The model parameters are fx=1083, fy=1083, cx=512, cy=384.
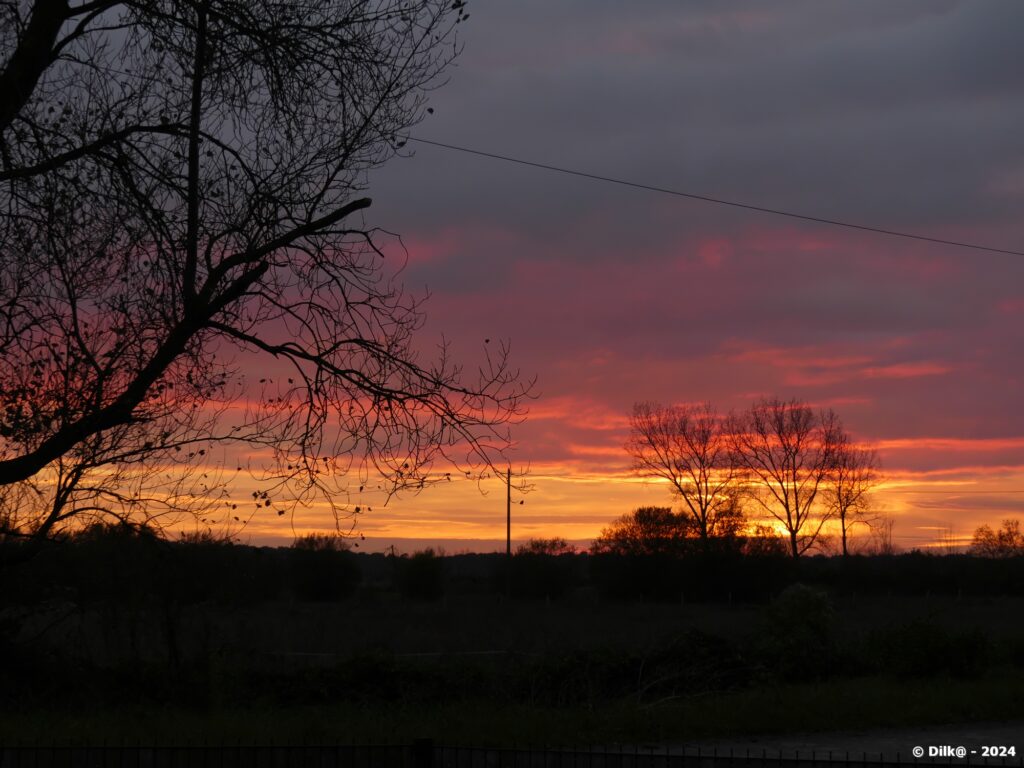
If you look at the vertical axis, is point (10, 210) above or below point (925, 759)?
above

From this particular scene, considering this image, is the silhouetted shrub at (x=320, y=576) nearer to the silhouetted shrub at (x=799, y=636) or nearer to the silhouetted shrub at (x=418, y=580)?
the silhouetted shrub at (x=418, y=580)

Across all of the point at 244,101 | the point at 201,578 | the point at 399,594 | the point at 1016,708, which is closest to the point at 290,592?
the point at 399,594

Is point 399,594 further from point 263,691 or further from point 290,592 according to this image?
point 263,691

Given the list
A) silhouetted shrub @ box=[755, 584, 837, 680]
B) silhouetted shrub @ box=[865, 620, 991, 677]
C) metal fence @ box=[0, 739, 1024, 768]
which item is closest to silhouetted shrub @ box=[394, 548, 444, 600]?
silhouetted shrub @ box=[755, 584, 837, 680]

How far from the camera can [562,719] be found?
12.8 metres

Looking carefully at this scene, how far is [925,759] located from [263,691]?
373 inches

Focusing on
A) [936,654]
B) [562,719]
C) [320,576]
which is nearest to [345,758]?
[562,719]

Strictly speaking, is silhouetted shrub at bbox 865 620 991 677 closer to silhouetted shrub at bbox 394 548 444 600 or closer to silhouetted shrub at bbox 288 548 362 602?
silhouetted shrub at bbox 288 548 362 602

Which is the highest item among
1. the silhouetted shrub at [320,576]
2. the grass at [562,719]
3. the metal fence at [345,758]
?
the silhouetted shrub at [320,576]

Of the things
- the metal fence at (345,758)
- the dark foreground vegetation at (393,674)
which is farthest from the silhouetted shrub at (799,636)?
the metal fence at (345,758)

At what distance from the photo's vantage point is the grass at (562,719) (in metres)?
11.3

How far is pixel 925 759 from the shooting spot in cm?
1172

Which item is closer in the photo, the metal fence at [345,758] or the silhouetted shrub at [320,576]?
the metal fence at [345,758]

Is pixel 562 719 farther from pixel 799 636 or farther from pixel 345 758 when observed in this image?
pixel 799 636
